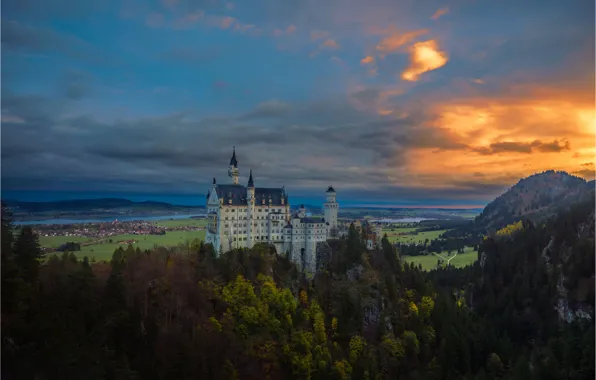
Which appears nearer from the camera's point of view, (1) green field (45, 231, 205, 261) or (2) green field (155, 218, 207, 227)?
(1) green field (45, 231, 205, 261)

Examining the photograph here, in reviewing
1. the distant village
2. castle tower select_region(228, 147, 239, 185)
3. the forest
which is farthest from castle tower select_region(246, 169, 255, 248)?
the distant village

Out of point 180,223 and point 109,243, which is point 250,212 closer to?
point 109,243

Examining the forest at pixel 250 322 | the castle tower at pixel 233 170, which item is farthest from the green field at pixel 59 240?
the castle tower at pixel 233 170

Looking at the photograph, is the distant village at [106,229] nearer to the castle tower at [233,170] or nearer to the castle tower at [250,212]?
the castle tower at [233,170]

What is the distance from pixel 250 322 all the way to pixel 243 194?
3688cm

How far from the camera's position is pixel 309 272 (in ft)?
350

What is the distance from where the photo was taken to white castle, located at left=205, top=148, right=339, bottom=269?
4008 inches

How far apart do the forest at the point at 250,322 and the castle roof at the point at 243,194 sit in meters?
13.1

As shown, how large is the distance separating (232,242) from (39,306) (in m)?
53.9

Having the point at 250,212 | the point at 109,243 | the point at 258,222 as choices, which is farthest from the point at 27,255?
the point at 258,222

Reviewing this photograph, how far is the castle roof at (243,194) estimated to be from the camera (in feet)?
339

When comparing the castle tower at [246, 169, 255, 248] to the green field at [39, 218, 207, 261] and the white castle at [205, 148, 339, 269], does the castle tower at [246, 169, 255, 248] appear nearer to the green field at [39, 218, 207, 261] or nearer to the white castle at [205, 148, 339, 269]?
the white castle at [205, 148, 339, 269]

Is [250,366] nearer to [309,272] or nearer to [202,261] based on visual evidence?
[202,261]

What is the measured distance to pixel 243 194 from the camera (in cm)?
10669
